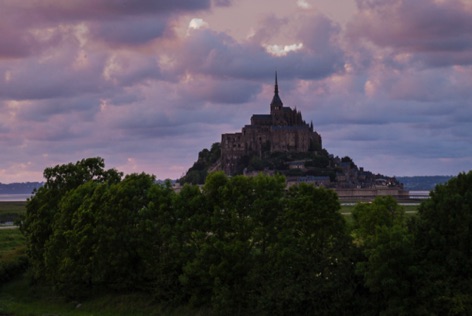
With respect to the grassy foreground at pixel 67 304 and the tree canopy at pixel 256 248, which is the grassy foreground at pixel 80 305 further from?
the tree canopy at pixel 256 248

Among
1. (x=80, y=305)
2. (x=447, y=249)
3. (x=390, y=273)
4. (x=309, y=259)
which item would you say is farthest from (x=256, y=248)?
(x=80, y=305)

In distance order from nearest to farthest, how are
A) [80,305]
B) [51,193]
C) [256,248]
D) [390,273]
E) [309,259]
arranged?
[390,273] < [309,259] < [256,248] < [80,305] < [51,193]

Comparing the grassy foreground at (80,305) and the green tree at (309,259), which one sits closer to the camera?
the green tree at (309,259)

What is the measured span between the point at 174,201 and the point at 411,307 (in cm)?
1604

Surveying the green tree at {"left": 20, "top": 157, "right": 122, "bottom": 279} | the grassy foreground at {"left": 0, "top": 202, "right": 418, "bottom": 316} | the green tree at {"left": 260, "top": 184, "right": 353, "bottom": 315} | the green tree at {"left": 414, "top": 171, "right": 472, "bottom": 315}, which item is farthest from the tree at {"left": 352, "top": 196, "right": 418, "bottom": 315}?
the green tree at {"left": 20, "top": 157, "right": 122, "bottom": 279}

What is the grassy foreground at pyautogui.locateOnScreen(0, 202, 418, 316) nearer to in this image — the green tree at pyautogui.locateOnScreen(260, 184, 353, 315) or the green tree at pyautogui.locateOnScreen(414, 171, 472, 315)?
the green tree at pyautogui.locateOnScreen(260, 184, 353, 315)

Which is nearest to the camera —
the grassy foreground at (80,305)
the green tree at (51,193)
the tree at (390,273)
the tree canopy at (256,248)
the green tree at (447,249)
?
the green tree at (447,249)

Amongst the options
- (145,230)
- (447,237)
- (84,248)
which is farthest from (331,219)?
(84,248)

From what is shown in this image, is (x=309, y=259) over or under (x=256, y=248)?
under

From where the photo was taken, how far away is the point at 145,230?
47.4m

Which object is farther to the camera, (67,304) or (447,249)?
(67,304)

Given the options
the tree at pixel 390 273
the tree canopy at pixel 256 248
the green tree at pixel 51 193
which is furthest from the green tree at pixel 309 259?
the green tree at pixel 51 193

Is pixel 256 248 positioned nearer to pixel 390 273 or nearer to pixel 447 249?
pixel 390 273

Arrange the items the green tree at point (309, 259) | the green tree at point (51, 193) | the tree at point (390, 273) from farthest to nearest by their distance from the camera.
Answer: the green tree at point (51, 193)
the green tree at point (309, 259)
the tree at point (390, 273)
